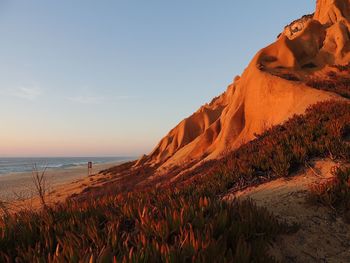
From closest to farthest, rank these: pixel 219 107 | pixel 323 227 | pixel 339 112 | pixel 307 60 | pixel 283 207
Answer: pixel 323 227 → pixel 283 207 → pixel 339 112 → pixel 307 60 → pixel 219 107

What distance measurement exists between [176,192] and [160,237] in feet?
7.22

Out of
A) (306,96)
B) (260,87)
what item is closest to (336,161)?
(306,96)

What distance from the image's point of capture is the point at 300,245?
4.64 meters

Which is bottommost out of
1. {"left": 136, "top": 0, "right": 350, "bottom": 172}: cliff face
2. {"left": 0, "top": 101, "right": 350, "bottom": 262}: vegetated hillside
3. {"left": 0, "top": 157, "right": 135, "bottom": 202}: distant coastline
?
{"left": 0, "top": 157, "right": 135, "bottom": 202}: distant coastline

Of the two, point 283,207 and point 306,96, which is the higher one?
point 306,96

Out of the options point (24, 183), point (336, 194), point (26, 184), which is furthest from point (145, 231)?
point (24, 183)

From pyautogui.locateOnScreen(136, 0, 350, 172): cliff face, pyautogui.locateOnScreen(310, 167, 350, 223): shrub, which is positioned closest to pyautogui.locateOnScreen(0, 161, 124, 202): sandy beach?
pyautogui.locateOnScreen(310, 167, 350, 223): shrub

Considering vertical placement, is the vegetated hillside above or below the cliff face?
below

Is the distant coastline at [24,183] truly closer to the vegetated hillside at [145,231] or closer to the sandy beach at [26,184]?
the sandy beach at [26,184]

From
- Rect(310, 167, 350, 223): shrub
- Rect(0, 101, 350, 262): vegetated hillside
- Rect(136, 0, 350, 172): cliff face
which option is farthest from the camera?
Rect(136, 0, 350, 172): cliff face

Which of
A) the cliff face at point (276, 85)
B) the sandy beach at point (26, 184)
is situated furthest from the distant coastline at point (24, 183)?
the cliff face at point (276, 85)

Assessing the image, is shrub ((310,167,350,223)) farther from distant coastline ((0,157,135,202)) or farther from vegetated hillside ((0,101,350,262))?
distant coastline ((0,157,135,202))

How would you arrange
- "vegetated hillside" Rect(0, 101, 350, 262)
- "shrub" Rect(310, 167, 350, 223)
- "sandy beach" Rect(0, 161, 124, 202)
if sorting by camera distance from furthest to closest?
"sandy beach" Rect(0, 161, 124, 202) → "shrub" Rect(310, 167, 350, 223) → "vegetated hillside" Rect(0, 101, 350, 262)

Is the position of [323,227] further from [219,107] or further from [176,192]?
[219,107]
